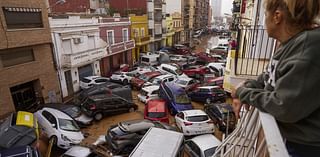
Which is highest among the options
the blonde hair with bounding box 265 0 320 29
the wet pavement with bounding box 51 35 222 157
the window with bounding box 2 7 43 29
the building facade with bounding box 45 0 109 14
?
the building facade with bounding box 45 0 109 14

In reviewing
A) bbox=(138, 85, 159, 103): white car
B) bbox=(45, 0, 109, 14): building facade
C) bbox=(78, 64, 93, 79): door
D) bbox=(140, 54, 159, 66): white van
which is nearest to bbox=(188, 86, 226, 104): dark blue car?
bbox=(138, 85, 159, 103): white car

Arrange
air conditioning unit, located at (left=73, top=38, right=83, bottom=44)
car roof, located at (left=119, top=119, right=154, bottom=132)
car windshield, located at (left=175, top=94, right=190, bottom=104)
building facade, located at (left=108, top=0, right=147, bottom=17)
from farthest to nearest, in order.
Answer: building facade, located at (left=108, top=0, right=147, bottom=17)
air conditioning unit, located at (left=73, top=38, right=83, bottom=44)
car windshield, located at (left=175, top=94, right=190, bottom=104)
car roof, located at (left=119, top=119, right=154, bottom=132)

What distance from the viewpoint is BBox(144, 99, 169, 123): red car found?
1066 cm

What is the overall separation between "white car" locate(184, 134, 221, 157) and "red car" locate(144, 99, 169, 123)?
2.44 metres

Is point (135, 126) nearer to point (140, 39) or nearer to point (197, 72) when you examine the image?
A: point (197, 72)

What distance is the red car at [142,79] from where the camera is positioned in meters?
17.3

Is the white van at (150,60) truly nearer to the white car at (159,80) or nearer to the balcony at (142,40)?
the balcony at (142,40)

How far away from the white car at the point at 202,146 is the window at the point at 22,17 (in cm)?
1075

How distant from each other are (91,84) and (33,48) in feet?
16.1

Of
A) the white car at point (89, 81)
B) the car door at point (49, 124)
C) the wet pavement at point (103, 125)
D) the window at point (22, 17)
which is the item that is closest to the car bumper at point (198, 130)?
the wet pavement at point (103, 125)

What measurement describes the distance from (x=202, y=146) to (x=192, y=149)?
1.63ft

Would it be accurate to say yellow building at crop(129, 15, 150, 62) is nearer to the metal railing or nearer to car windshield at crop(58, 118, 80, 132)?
car windshield at crop(58, 118, 80, 132)

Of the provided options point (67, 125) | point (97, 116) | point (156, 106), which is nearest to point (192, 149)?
point (156, 106)

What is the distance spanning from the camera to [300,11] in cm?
113
